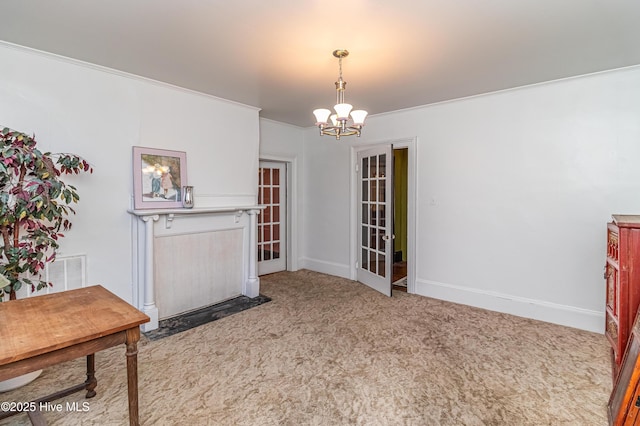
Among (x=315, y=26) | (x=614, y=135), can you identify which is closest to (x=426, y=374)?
(x=315, y=26)

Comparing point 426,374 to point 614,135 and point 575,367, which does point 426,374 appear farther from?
point 614,135

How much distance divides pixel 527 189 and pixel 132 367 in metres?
3.80

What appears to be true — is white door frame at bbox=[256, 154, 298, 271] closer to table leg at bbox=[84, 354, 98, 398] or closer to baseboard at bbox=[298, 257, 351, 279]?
baseboard at bbox=[298, 257, 351, 279]

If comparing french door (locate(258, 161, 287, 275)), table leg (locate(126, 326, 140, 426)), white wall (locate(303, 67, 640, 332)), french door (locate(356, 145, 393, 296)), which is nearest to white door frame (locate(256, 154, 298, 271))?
french door (locate(258, 161, 287, 275))

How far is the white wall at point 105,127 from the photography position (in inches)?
102

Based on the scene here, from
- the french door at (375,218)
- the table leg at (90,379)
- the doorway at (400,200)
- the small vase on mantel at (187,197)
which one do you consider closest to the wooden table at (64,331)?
the table leg at (90,379)

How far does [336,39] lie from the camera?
2316 millimetres

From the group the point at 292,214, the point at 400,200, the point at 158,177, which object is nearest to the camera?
the point at 158,177

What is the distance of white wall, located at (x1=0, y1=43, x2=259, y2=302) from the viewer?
2.59 meters

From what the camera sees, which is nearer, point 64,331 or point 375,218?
point 64,331

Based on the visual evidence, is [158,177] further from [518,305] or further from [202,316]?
[518,305]

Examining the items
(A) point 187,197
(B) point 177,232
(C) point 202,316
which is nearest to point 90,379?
(C) point 202,316

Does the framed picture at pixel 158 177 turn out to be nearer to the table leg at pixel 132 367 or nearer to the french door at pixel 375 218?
the table leg at pixel 132 367

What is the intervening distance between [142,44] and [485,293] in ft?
13.7
